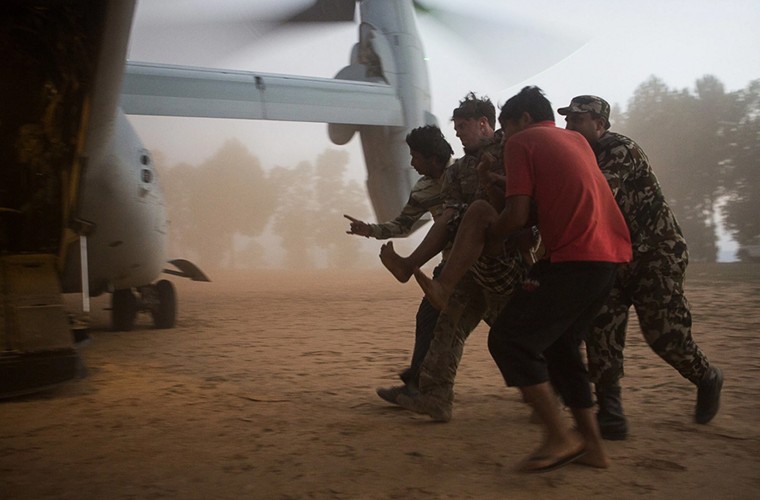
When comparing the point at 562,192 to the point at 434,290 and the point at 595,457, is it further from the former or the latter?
the point at 595,457

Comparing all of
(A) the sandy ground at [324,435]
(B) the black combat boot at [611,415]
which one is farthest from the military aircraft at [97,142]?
(B) the black combat boot at [611,415]

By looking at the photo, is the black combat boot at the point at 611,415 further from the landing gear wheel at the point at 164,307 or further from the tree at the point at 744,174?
the tree at the point at 744,174

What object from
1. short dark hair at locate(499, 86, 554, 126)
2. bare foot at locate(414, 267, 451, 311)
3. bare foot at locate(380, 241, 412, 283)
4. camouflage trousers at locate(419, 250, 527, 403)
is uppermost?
short dark hair at locate(499, 86, 554, 126)

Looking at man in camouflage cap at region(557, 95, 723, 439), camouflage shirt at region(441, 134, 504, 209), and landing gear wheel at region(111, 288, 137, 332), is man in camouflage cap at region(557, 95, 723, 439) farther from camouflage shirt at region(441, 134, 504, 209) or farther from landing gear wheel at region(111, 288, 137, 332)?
landing gear wheel at region(111, 288, 137, 332)

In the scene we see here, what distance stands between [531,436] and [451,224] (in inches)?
44.6

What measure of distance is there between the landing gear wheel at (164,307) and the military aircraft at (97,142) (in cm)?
2

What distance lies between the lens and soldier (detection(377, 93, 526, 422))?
3.67 metres

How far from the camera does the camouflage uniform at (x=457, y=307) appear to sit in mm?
3768

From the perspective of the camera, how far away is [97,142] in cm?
577

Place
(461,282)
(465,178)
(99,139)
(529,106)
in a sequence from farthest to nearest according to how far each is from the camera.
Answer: (99,139)
(461,282)
(465,178)
(529,106)

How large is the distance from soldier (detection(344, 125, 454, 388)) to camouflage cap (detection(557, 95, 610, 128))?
721mm

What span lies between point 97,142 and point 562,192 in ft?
13.5

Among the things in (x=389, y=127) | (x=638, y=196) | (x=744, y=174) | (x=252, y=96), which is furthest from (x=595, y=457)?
(x=744, y=174)

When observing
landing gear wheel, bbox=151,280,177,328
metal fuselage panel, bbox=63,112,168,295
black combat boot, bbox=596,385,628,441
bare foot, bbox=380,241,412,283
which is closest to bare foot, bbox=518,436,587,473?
black combat boot, bbox=596,385,628,441
